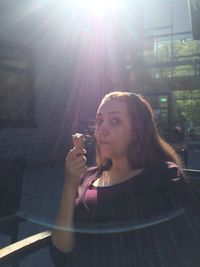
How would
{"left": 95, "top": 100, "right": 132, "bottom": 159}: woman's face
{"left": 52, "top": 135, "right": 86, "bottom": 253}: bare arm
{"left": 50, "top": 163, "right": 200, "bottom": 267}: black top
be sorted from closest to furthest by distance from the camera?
{"left": 50, "top": 163, "right": 200, "bottom": 267}: black top
{"left": 52, "top": 135, "right": 86, "bottom": 253}: bare arm
{"left": 95, "top": 100, "right": 132, "bottom": 159}: woman's face

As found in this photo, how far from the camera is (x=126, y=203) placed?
191 centimetres

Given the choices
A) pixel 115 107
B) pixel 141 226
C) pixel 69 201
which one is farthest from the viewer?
pixel 115 107

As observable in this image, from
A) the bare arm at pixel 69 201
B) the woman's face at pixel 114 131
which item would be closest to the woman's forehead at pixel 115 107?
the woman's face at pixel 114 131

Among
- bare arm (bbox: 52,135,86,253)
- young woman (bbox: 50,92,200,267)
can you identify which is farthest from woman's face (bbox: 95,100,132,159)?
bare arm (bbox: 52,135,86,253)

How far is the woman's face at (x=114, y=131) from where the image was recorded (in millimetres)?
2072

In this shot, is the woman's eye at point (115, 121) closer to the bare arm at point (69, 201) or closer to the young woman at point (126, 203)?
the young woman at point (126, 203)

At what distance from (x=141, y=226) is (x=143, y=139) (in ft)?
1.39

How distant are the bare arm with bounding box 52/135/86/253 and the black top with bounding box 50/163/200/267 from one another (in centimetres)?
5

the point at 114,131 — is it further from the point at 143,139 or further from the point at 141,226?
the point at 141,226

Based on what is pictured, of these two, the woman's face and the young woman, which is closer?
the young woman

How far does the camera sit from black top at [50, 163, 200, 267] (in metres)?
1.83

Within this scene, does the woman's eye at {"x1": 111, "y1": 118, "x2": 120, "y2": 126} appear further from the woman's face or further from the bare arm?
the bare arm

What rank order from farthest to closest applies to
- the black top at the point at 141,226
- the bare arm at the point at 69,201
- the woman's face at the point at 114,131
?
1. the woman's face at the point at 114,131
2. the bare arm at the point at 69,201
3. the black top at the point at 141,226

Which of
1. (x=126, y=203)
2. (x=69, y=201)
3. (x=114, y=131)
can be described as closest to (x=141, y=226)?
(x=126, y=203)
